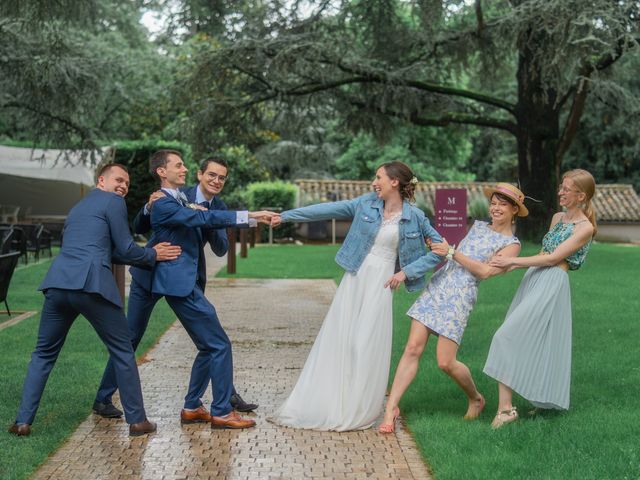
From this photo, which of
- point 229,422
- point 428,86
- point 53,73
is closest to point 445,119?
point 428,86

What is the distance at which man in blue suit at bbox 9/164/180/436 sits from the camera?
6.06 meters

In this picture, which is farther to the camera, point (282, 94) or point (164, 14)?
point (282, 94)

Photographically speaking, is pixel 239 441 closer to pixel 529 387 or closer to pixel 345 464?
pixel 345 464

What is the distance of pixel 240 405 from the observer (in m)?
7.04

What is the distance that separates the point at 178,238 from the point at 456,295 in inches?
74.4

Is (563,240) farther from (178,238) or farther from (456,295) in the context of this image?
(178,238)

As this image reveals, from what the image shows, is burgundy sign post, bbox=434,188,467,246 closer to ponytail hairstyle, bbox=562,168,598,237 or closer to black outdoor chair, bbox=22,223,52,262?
ponytail hairstyle, bbox=562,168,598,237

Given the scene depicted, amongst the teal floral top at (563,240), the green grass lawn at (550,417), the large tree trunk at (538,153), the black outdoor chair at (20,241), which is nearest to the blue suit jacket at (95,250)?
the green grass lawn at (550,417)

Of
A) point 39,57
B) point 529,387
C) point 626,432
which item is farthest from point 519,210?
point 39,57

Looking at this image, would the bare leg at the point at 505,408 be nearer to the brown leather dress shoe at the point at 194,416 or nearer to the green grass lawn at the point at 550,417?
the green grass lawn at the point at 550,417

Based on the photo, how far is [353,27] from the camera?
74.5ft

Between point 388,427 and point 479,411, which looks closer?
point 388,427

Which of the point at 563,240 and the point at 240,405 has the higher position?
the point at 563,240

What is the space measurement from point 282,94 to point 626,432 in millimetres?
17380
